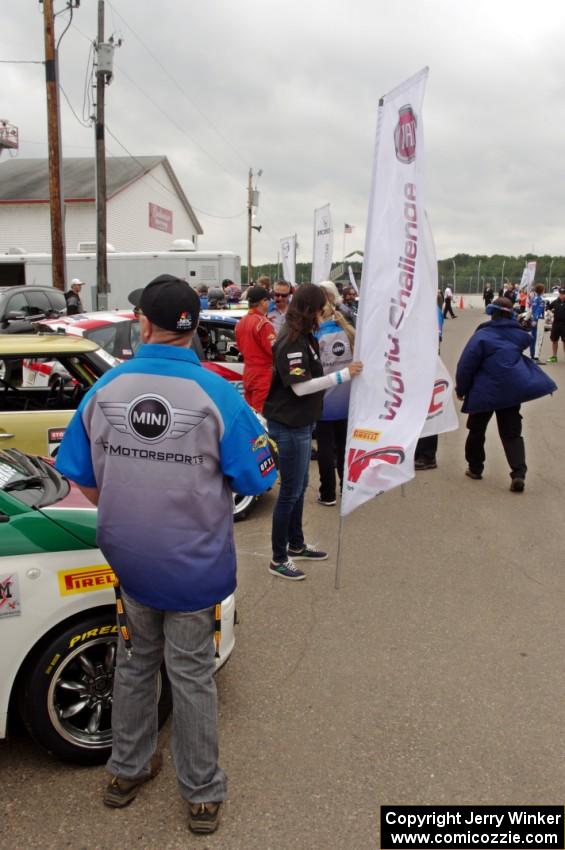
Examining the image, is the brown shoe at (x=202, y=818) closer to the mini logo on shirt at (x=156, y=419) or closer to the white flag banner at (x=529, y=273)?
the mini logo on shirt at (x=156, y=419)

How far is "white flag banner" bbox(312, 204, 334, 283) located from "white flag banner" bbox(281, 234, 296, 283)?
10.6 feet

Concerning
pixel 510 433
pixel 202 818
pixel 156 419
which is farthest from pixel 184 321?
pixel 510 433

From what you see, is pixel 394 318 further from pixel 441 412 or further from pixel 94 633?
pixel 94 633

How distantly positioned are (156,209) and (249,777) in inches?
1719

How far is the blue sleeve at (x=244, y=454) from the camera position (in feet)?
7.64

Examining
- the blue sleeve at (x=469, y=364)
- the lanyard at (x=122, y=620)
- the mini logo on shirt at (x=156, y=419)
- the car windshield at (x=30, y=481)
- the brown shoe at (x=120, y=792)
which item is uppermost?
the mini logo on shirt at (x=156, y=419)

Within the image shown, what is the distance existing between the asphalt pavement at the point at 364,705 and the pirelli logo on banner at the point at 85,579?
2.56 ft

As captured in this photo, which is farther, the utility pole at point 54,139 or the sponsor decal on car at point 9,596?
the utility pole at point 54,139

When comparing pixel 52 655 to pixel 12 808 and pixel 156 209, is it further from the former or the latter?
pixel 156 209

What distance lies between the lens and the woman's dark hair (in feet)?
14.4

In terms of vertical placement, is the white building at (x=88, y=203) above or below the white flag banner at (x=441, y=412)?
above

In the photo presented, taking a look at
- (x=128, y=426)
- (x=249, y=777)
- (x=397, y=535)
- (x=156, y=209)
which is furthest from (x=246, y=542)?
(x=156, y=209)

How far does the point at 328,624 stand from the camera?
4.09 m

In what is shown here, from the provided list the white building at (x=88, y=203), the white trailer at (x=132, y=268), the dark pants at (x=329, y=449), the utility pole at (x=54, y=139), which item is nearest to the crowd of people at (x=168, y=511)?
the dark pants at (x=329, y=449)
